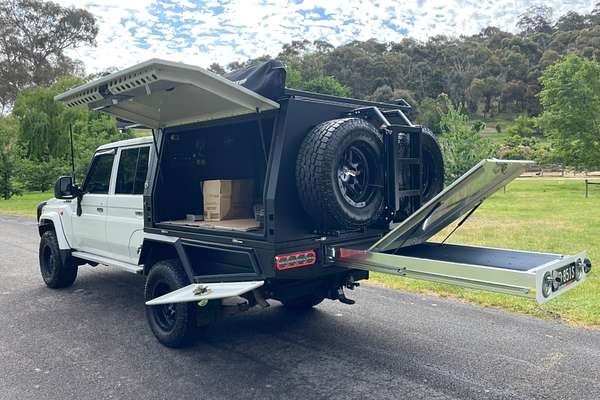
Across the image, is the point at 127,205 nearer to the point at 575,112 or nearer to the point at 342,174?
the point at 342,174

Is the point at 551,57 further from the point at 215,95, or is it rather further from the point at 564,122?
the point at 215,95

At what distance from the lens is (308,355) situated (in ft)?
14.4

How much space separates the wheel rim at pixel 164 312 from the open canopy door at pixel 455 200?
2.08 metres

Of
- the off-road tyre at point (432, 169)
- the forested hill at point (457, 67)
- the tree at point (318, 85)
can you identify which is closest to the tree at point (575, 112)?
the tree at point (318, 85)

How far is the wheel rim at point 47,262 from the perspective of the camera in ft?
22.8

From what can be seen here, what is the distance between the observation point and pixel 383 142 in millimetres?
4180

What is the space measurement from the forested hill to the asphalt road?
66.7m

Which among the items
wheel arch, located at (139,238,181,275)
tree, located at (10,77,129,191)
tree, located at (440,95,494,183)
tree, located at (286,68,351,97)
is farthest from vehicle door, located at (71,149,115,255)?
tree, located at (286,68,351,97)

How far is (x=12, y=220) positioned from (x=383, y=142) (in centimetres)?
1713

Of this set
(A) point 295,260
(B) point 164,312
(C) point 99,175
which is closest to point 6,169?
(C) point 99,175

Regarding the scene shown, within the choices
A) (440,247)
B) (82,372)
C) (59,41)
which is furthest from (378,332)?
(59,41)

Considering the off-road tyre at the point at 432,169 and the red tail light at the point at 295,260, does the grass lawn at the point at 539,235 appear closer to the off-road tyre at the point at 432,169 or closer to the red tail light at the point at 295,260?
the off-road tyre at the point at 432,169

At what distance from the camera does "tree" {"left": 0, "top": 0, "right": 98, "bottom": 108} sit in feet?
181

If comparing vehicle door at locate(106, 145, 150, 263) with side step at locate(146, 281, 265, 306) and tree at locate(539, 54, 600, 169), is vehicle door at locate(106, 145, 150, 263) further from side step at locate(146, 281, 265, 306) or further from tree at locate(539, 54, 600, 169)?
tree at locate(539, 54, 600, 169)
